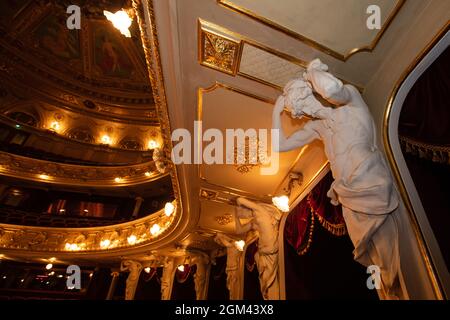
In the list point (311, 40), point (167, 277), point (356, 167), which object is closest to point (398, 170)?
point (356, 167)

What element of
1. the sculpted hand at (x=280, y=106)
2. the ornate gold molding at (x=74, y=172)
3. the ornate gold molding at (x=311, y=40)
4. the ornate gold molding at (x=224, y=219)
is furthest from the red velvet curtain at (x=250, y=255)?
the ornate gold molding at (x=74, y=172)

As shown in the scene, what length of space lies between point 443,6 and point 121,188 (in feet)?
40.0

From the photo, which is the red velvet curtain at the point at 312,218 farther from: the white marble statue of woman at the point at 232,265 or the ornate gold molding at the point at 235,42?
the white marble statue of woman at the point at 232,265

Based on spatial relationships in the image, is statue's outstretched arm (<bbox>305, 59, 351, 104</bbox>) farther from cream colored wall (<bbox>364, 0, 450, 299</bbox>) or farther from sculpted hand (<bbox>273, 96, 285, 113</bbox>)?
cream colored wall (<bbox>364, 0, 450, 299</bbox>)

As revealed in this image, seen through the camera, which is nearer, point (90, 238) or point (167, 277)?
point (167, 277)

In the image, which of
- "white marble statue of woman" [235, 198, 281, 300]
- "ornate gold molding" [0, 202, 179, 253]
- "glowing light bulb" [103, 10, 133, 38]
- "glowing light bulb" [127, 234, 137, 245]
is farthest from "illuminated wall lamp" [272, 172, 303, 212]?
"glowing light bulb" [127, 234, 137, 245]

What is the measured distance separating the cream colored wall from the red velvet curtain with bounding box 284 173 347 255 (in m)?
0.91

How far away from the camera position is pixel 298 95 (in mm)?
2484

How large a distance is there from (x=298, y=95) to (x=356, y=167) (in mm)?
919

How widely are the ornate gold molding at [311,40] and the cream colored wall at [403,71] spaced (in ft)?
0.60

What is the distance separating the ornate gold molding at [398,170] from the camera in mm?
1953

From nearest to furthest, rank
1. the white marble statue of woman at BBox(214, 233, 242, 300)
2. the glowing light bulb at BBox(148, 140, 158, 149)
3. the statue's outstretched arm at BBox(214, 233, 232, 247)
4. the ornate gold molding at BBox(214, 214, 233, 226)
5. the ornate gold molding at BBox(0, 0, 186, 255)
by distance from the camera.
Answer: the ornate gold molding at BBox(214, 214, 233, 226)
the white marble statue of woman at BBox(214, 233, 242, 300)
the statue's outstretched arm at BBox(214, 233, 232, 247)
the ornate gold molding at BBox(0, 0, 186, 255)
the glowing light bulb at BBox(148, 140, 158, 149)

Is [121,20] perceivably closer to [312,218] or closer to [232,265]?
[312,218]

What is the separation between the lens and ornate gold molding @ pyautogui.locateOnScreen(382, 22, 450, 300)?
195 cm
